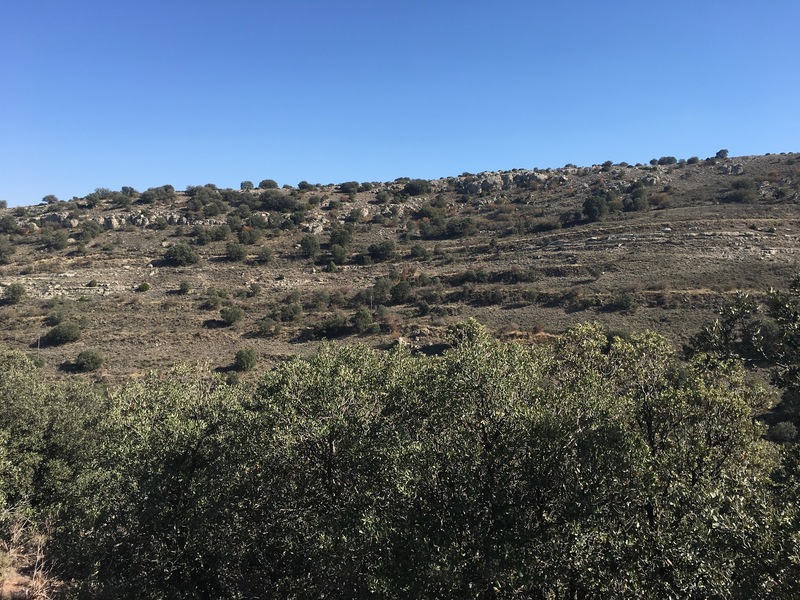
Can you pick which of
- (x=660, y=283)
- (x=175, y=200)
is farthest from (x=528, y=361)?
(x=175, y=200)

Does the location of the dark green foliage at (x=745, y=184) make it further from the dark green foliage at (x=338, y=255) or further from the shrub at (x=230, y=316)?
the shrub at (x=230, y=316)

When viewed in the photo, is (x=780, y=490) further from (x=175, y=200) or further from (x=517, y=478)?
(x=175, y=200)

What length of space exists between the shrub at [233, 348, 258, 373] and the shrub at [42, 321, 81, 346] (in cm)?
2167

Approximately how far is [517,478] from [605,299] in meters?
48.4

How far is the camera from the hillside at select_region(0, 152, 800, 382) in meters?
50.9

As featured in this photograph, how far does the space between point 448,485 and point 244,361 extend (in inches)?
1475

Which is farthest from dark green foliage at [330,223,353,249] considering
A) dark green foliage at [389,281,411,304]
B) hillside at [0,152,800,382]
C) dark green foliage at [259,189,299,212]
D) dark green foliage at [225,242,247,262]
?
dark green foliage at [389,281,411,304]

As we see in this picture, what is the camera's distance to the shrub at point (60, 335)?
50375 mm

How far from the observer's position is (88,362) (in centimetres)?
4444

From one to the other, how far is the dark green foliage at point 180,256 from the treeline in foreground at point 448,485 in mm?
60822

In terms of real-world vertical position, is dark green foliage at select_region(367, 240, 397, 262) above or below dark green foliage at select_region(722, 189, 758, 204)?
below

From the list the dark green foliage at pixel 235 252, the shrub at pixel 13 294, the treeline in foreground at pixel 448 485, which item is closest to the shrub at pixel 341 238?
the dark green foliage at pixel 235 252

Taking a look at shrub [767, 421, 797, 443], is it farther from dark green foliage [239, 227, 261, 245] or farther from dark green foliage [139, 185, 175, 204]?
dark green foliage [139, 185, 175, 204]

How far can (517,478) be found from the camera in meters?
10.9
